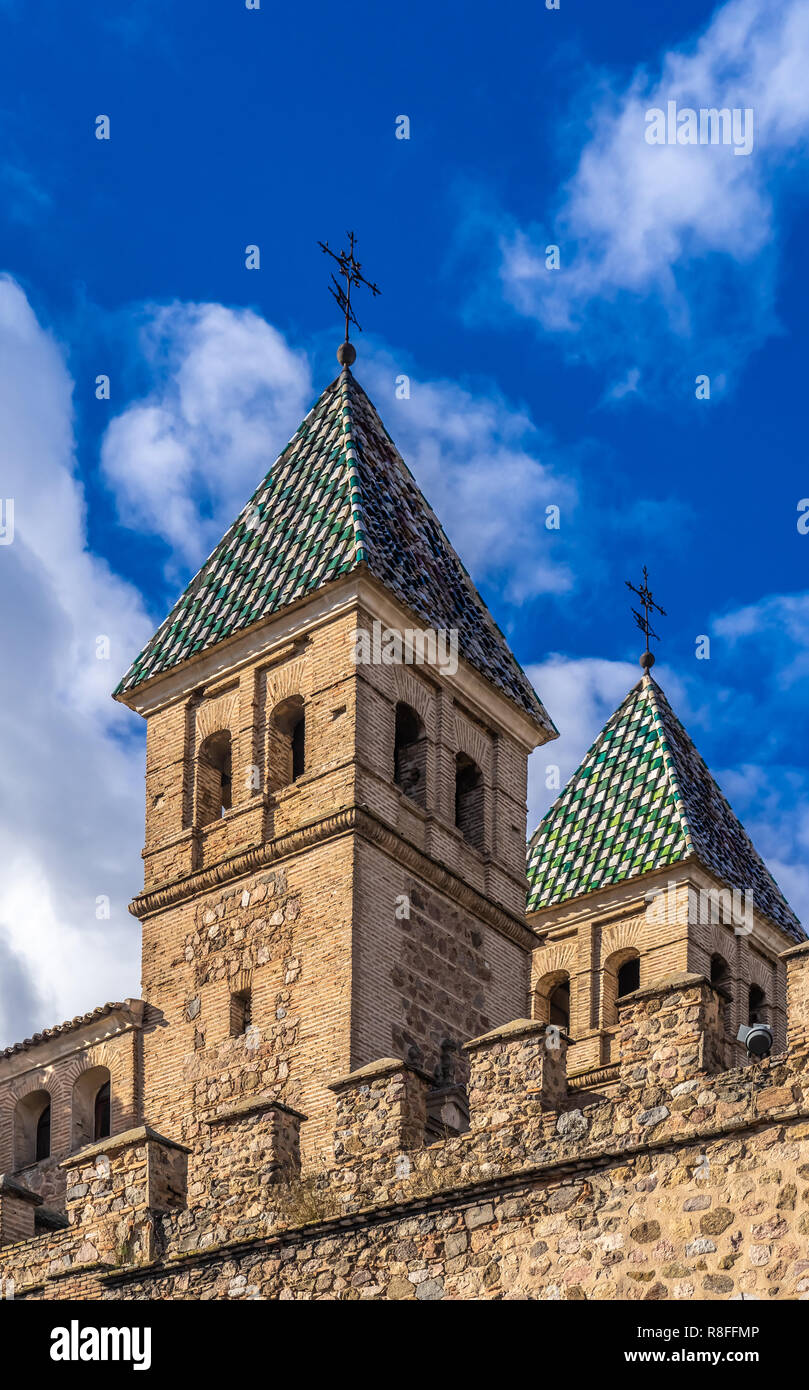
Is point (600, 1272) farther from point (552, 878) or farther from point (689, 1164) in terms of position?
point (552, 878)

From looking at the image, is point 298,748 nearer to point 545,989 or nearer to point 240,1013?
point 240,1013

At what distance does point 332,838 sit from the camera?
2397 cm

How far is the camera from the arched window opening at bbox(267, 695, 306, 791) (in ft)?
83.1

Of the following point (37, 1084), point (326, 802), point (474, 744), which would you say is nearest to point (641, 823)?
point (474, 744)

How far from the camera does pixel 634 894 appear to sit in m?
30.9

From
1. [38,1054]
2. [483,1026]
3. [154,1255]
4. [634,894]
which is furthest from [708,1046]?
[634,894]

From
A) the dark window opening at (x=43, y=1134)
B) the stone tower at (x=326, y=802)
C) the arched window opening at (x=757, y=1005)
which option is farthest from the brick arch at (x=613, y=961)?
the dark window opening at (x=43, y=1134)

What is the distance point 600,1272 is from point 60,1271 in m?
5.26

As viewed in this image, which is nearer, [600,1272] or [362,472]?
[600,1272]

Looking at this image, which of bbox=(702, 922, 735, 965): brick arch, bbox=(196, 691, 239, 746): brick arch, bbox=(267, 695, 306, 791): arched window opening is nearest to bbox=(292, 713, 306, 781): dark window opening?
bbox=(267, 695, 306, 791): arched window opening

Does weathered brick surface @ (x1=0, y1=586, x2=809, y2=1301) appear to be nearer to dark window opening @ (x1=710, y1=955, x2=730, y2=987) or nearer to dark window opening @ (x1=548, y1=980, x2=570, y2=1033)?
dark window opening @ (x1=548, y1=980, x2=570, y2=1033)

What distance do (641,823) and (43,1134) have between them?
9.24 meters

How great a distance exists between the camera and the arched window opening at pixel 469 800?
1043 inches

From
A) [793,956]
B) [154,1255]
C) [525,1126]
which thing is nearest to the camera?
[793,956]
